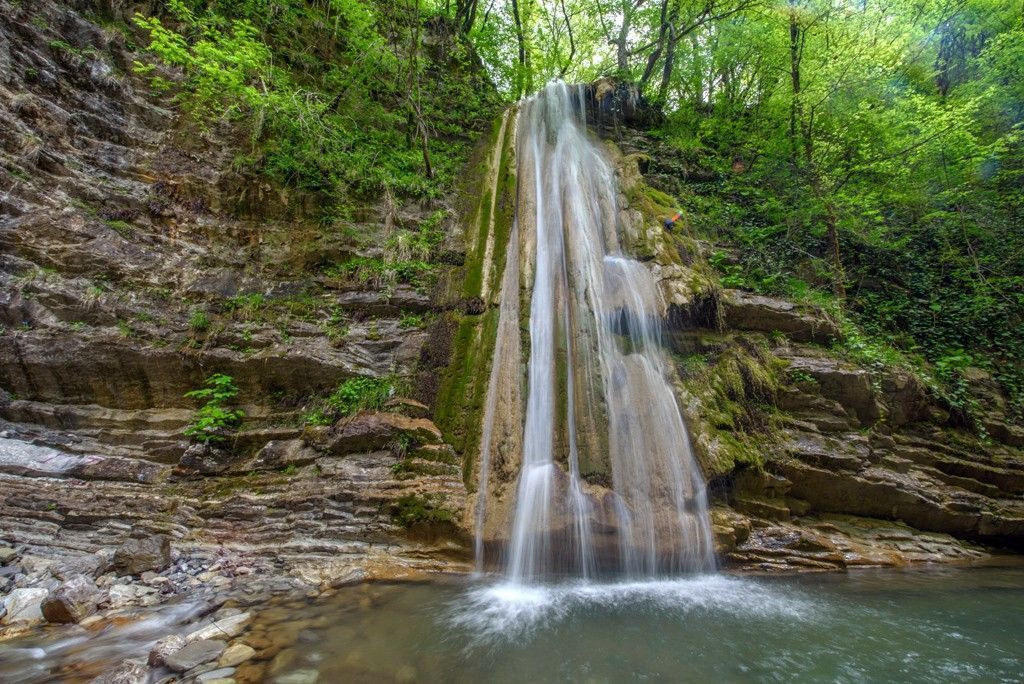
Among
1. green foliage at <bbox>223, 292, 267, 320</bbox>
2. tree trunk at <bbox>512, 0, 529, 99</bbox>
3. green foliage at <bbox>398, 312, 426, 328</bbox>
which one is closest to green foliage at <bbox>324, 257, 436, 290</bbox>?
green foliage at <bbox>398, 312, 426, 328</bbox>

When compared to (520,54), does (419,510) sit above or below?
below

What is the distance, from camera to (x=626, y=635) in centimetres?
345

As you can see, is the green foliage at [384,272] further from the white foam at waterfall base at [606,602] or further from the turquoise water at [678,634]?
the white foam at waterfall base at [606,602]

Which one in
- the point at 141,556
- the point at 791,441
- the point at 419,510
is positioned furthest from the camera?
the point at 791,441

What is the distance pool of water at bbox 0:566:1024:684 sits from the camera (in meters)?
2.92

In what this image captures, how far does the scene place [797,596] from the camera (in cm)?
435

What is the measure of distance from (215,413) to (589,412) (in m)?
4.95

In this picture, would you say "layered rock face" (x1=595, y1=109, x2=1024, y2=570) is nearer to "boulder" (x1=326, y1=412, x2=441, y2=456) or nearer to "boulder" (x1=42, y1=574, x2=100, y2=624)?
"boulder" (x1=326, y1=412, x2=441, y2=456)

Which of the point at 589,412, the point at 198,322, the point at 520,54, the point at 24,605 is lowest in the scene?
the point at 24,605

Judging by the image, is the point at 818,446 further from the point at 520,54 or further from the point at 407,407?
the point at 520,54

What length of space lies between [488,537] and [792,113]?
470 inches

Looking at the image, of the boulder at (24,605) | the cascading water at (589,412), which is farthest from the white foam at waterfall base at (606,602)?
the boulder at (24,605)

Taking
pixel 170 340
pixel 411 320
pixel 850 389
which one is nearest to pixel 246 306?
pixel 170 340

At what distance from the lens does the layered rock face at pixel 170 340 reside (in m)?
4.70
